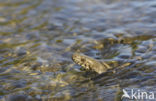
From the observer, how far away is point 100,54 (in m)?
5.12

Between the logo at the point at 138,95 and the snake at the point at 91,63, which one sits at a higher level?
the snake at the point at 91,63

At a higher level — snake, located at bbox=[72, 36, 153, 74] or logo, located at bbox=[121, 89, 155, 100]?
snake, located at bbox=[72, 36, 153, 74]

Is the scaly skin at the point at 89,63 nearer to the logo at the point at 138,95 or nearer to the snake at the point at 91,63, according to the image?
the snake at the point at 91,63

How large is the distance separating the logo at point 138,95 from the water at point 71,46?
101 millimetres

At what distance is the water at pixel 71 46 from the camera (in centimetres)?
392

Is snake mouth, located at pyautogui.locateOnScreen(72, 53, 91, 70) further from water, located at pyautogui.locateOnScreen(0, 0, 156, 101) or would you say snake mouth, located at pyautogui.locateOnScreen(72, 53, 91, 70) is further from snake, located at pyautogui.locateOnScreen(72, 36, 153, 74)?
water, located at pyautogui.locateOnScreen(0, 0, 156, 101)

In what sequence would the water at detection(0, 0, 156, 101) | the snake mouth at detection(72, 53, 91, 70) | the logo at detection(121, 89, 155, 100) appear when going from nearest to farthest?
1. the logo at detection(121, 89, 155, 100)
2. the water at detection(0, 0, 156, 101)
3. the snake mouth at detection(72, 53, 91, 70)

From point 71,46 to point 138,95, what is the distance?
7.75ft

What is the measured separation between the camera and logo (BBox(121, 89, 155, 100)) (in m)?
3.48

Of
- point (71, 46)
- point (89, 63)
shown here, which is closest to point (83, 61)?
point (89, 63)

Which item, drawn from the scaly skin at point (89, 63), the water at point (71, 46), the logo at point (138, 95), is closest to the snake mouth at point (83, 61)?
the scaly skin at point (89, 63)

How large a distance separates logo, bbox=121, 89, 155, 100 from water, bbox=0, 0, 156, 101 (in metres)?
0.10

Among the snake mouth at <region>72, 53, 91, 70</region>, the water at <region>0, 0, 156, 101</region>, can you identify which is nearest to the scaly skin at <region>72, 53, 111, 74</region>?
the snake mouth at <region>72, 53, 91, 70</region>

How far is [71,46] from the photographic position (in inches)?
220
